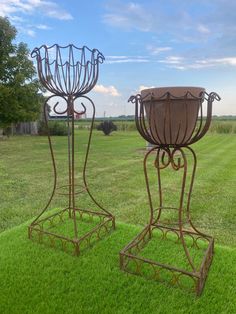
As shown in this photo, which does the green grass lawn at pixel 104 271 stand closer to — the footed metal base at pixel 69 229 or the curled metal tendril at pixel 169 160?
the footed metal base at pixel 69 229

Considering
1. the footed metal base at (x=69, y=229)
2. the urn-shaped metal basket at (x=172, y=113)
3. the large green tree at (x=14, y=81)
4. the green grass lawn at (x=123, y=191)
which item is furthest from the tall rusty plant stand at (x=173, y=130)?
the large green tree at (x=14, y=81)

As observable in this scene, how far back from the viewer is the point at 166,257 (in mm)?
2170

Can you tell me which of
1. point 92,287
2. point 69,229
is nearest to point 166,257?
point 92,287

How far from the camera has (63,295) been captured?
69.0 inches

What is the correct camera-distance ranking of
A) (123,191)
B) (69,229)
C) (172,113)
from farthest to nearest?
(123,191), (69,229), (172,113)

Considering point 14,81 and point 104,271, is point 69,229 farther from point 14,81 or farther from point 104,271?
point 14,81

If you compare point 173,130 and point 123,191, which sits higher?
point 173,130

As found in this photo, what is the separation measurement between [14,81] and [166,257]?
10670mm

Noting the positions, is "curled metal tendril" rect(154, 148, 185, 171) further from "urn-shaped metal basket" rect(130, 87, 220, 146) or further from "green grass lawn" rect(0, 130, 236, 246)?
"green grass lawn" rect(0, 130, 236, 246)

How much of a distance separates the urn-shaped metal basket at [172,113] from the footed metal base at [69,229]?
1060mm

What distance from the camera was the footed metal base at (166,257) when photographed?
6.02 feet

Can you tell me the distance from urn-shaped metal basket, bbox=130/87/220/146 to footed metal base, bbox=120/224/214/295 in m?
0.83

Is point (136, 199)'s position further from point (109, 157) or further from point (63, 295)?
point (109, 157)

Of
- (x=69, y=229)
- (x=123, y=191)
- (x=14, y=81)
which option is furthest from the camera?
(x=14, y=81)
